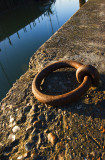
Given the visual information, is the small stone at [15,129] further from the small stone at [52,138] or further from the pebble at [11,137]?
the small stone at [52,138]

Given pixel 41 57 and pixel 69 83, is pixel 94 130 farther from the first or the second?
pixel 41 57

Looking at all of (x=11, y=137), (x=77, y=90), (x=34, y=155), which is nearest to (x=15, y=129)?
(x=11, y=137)

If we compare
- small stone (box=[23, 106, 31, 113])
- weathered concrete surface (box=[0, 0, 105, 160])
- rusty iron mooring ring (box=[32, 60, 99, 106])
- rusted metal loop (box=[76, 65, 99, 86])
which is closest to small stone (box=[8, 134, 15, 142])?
weathered concrete surface (box=[0, 0, 105, 160])

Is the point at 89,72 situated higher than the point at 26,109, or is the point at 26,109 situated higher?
the point at 89,72

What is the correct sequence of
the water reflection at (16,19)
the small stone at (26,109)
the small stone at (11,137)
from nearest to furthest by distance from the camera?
the small stone at (11,137) < the small stone at (26,109) < the water reflection at (16,19)

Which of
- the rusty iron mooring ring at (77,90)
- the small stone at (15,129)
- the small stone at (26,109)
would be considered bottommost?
the small stone at (15,129)

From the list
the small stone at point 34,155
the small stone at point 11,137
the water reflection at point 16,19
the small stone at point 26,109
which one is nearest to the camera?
A: the small stone at point 34,155

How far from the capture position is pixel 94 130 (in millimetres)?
1105

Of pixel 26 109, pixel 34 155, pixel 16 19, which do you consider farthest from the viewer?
pixel 16 19

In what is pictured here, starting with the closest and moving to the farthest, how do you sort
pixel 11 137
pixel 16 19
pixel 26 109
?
pixel 11 137 < pixel 26 109 < pixel 16 19

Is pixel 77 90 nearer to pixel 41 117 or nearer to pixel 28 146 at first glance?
pixel 41 117

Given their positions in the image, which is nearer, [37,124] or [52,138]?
[52,138]

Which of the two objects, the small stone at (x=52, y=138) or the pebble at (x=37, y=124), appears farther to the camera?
the pebble at (x=37, y=124)

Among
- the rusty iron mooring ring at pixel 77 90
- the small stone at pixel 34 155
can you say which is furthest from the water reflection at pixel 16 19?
the small stone at pixel 34 155
